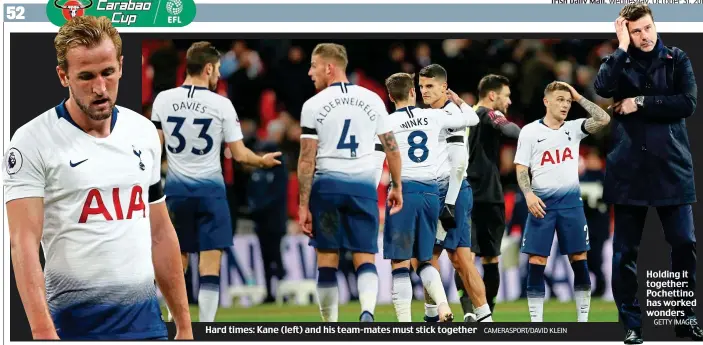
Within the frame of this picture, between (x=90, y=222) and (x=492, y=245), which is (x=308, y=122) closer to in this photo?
(x=492, y=245)

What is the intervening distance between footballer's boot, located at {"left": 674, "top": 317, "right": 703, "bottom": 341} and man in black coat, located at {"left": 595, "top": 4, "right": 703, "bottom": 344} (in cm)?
45

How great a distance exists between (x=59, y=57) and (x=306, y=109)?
3.85m

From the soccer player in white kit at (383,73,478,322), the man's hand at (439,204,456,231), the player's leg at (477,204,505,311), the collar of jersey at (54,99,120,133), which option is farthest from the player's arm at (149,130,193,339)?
the player's leg at (477,204,505,311)

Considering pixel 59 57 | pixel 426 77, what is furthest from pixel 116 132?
pixel 426 77

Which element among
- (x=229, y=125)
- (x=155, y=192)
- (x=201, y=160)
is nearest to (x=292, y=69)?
(x=229, y=125)

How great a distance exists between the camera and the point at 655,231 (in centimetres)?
934

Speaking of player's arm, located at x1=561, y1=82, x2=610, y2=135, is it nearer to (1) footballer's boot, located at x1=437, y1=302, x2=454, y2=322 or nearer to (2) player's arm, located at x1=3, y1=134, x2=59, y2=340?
(1) footballer's boot, located at x1=437, y1=302, x2=454, y2=322

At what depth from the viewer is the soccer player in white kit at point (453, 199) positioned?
973cm

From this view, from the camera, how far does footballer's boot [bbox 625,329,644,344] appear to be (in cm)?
913

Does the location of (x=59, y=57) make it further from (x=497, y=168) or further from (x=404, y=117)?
(x=497, y=168)

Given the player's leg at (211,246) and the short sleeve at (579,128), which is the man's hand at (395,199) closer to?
the player's leg at (211,246)

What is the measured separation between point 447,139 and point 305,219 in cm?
160

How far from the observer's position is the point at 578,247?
32.2ft

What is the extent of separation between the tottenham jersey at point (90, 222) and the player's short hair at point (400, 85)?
4.13m
